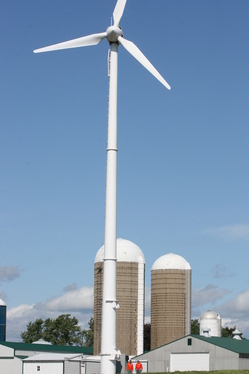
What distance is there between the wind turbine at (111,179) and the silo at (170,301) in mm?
40309

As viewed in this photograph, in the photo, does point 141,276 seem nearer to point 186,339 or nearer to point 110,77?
point 186,339

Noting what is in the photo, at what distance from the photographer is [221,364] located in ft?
220

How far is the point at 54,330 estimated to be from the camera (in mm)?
137000

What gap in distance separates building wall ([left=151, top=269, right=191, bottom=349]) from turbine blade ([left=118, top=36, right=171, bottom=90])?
1610 inches

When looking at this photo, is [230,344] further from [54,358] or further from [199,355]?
[54,358]

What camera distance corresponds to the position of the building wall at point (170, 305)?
78.1m

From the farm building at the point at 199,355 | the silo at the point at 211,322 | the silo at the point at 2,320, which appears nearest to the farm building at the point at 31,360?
the farm building at the point at 199,355

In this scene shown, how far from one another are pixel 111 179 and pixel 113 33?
8606 millimetres

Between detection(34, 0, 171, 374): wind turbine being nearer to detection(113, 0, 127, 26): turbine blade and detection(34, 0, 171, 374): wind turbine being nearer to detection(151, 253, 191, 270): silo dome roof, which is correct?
detection(113, 0, 127, 26): turbine blade

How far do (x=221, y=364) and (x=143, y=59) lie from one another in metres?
35.8

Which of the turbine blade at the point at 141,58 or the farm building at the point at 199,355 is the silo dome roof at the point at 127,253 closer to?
the farm building at the point at 199,355

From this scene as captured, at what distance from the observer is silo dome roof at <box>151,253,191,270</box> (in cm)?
8019

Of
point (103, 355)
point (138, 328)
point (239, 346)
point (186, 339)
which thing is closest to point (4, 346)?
point (138, 328)

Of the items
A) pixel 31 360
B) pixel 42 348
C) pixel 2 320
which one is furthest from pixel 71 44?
pixel 2 320
